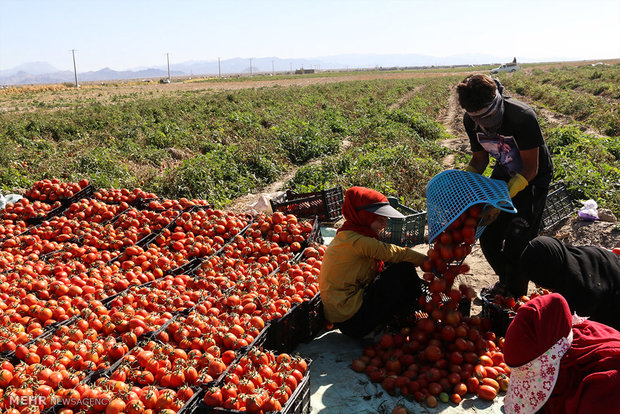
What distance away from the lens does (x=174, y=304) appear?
3.97 meters

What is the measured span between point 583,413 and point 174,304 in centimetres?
320

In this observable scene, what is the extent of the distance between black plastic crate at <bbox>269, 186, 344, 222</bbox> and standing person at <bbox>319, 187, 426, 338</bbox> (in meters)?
2.56

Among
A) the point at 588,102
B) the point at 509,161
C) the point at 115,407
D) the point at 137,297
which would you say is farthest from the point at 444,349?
the point at 588,102

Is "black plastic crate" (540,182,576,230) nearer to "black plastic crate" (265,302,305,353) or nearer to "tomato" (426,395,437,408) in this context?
"tomato" (426,395,437,408)

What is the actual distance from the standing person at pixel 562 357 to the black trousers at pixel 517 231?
6.18 ft

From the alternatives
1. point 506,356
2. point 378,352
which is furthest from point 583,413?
point 378,352

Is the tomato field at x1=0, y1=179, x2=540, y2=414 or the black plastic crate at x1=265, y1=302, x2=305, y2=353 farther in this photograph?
the black plastic crate at x1=265, y1=302, x2=305, y2=353

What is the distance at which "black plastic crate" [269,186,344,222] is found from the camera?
6.33 meters

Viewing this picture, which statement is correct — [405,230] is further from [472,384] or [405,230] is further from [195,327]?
[195,327]

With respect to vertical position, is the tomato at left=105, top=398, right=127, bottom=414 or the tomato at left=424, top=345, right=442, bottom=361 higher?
the tomato at left=105, top=398, right=127, bottom=414

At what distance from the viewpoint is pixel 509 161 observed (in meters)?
3.94

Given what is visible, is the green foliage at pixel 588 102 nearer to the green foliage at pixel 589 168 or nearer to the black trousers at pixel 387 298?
the green foliage at pixel 589 168

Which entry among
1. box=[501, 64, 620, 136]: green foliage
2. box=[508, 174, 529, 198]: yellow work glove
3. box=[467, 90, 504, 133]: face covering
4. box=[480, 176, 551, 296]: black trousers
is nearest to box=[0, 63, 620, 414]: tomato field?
box=[480, 176, 551, 296]: black trousers

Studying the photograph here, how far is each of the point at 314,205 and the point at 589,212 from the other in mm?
3836
